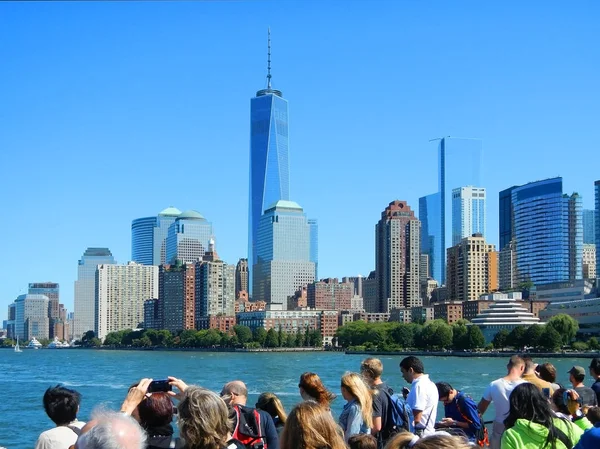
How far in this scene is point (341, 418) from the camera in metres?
9.76

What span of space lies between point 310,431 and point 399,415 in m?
4.48

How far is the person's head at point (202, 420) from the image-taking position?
22.0ft

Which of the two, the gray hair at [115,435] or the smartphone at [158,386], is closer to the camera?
the gray hair at [115,435]

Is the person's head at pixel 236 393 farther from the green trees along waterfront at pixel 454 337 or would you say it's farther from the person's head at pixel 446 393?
the green trees along waterfront at pixel 454 337

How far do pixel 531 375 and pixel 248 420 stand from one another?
445cm

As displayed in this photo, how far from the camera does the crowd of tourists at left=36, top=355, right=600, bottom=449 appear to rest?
5758 mm

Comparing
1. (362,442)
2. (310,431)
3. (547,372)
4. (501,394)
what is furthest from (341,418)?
(310,431)

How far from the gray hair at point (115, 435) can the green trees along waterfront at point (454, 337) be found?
12635cm

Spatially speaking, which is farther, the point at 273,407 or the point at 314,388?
the point at 273,407

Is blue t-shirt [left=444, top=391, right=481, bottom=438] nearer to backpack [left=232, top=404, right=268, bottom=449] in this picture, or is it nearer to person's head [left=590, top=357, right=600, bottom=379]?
person's head [left=590, top=357, right=600, bottom=379]

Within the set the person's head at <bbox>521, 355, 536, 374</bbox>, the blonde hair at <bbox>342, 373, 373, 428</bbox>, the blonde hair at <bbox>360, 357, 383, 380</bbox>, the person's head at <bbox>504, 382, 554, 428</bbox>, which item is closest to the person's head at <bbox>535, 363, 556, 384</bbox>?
the person's head at <bbox>521, 355, 536, 374</bbox>

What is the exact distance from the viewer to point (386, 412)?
10.3 meters

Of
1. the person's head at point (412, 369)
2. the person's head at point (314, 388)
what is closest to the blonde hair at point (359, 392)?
the person's head at point (314, 388)

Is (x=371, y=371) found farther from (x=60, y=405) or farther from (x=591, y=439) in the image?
(x=591, y=439)
